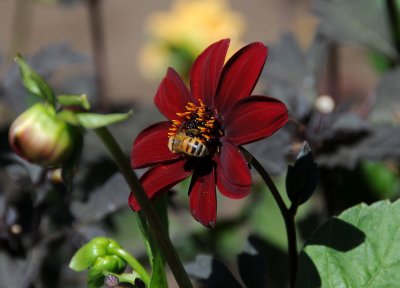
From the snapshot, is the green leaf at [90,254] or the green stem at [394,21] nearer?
the green leaf at [90,254]

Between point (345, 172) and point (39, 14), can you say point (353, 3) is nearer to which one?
point (345, 172)

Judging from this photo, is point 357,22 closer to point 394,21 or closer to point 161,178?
point 394,21

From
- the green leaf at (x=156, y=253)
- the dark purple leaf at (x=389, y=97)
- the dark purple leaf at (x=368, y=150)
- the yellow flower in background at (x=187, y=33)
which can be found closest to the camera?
the green leaf at (x=156, y=253)

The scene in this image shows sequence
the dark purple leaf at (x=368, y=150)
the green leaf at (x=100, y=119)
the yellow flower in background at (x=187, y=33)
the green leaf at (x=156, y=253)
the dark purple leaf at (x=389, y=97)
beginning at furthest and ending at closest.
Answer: the yellow flower in background at (x=187, y=33) < the dark purple leaf at (x=389, y=97) < the dark purple leaf at (x=368, y=150) < the green leaf at (x=156, y=253) < the green leaf at (x=100, y=119)

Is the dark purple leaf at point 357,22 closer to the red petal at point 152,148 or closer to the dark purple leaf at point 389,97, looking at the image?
the dark purple leaf at point 389,97

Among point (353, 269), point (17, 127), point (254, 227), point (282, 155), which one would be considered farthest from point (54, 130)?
point (254, 227)

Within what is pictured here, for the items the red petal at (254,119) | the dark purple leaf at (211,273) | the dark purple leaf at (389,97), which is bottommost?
the dark purple leaf at (211,273)

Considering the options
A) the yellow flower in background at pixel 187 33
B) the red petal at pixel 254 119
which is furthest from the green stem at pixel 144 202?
the yellow flower in background at pixel 187 33

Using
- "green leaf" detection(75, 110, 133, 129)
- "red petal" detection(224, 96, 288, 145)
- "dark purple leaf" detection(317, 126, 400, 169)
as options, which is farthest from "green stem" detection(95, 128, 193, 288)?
"dark purple leaf" detection(317, 126, 400, 169)
